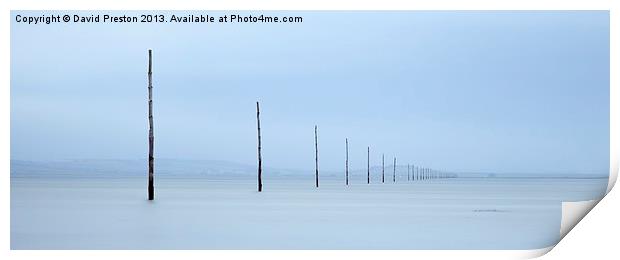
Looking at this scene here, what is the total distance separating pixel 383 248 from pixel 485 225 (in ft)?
10.2

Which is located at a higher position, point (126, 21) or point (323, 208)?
point (126, 21)

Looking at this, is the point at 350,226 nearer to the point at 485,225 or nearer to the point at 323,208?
the point at 485,225

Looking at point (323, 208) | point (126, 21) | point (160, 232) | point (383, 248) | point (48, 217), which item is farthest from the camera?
point (323, 208)

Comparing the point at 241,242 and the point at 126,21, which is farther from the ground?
the point at 126,21

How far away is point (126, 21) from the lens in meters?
9.12

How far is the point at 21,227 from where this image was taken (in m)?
11.5

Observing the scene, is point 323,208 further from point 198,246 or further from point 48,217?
point 198,246

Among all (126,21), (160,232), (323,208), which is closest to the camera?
(126,21)

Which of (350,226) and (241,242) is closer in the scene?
(241,242)

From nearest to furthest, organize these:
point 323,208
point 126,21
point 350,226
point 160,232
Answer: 1. point 126,21
2. point 160,232
3. point 350,226
4. point 323,208
